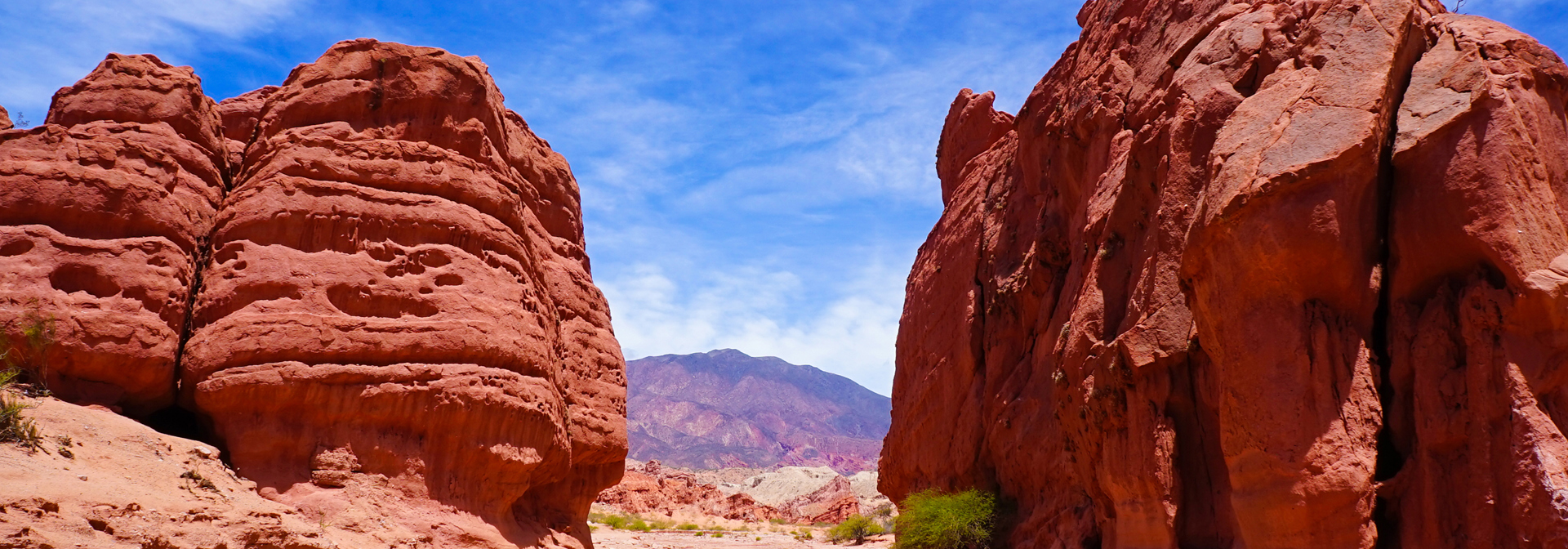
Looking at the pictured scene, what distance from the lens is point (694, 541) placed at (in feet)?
118

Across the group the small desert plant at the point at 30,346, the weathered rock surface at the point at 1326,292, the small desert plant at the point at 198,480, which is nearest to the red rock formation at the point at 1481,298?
the weathered rock surface at the point at 1326,292

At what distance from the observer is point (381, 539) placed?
35.0 feet

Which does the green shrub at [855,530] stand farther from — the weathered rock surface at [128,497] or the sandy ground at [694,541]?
the weathered rock surface at [128,497]

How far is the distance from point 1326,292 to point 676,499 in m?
47.8

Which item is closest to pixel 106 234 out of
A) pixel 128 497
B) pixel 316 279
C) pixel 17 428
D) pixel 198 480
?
pixel 316 279

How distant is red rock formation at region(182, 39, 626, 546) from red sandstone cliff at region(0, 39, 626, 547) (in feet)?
0.09

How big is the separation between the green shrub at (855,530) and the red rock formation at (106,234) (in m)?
28.6

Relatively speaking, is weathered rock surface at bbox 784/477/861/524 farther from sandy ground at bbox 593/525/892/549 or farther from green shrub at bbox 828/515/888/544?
green shrub at bbox 828/515/888/544

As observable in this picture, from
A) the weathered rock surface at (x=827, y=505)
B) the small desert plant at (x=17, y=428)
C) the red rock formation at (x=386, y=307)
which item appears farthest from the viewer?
the weathered rock surface at (x=827, y=505)

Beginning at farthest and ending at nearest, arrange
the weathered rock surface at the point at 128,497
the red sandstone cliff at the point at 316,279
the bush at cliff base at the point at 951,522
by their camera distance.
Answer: the bush at cliff base at the point at 951,522, the red sandstone cliff at the point at 316,279, the weathered rock surface at the point at 128,497

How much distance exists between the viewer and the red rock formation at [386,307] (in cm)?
1104

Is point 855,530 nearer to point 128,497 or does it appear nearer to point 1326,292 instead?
point 1326,292

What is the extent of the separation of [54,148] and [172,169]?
47.2 inches

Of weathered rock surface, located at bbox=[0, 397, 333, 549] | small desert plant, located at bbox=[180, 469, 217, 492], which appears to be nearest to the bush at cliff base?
weathered rock surface, located at bbox=[0, 397, 333, 549]
